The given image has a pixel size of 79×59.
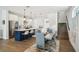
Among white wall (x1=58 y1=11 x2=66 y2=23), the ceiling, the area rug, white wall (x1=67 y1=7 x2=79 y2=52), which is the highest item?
the ceiling

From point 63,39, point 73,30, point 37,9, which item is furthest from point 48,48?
point 37,9

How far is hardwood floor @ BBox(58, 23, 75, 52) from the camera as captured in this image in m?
2.48

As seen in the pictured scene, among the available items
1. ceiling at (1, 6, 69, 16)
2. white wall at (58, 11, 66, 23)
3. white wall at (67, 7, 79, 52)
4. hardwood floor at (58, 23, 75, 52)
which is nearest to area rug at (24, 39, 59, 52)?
hardwood floor at (58, 23, 75, 52)

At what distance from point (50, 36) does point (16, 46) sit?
775 millimetres

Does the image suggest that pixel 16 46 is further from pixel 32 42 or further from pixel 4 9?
pixel 4 9

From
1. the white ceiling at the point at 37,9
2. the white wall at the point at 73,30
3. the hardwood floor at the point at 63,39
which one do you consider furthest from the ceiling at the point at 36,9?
the hardwood floor at the point at 63,39

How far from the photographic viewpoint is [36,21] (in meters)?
2.56

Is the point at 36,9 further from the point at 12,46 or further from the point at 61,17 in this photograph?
the point at 12,46

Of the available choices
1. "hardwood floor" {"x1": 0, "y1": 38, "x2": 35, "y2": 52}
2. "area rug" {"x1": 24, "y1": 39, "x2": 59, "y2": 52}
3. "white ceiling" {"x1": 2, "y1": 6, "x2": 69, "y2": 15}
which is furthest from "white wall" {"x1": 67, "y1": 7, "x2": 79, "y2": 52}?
"hardwood floor" {"x1": 0, "y1": 38, "x2": 35, "y2": 52}

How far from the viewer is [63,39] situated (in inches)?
99.8

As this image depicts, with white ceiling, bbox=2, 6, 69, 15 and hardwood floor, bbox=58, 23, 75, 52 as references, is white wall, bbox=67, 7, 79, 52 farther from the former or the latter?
white ceiling, bbox=2, 6, 69, 15

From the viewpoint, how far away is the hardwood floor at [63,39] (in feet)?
8.12

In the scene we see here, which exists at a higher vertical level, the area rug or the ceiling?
the ceiling
